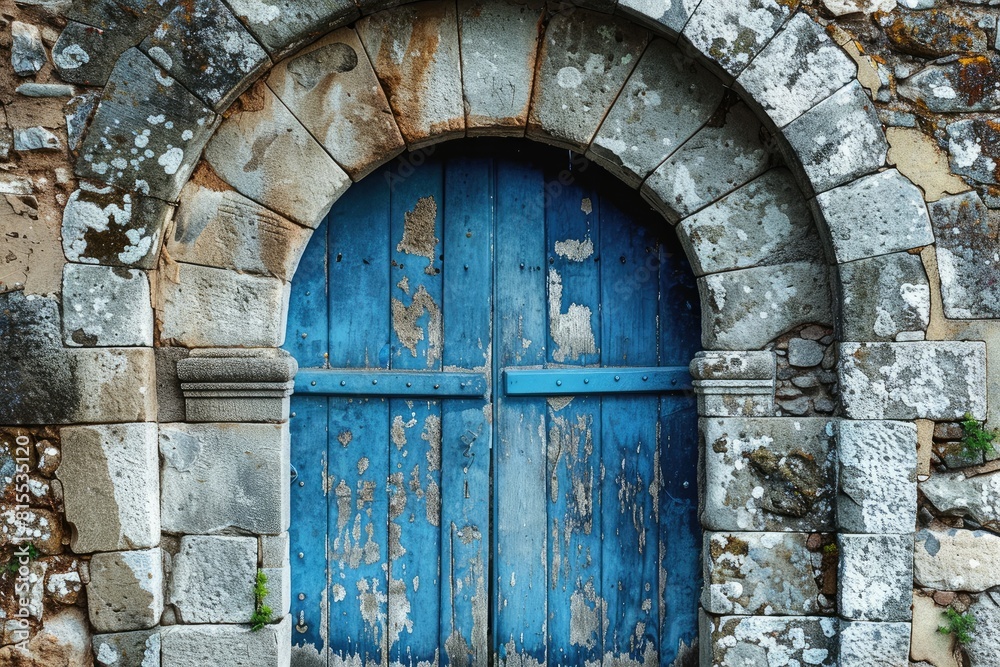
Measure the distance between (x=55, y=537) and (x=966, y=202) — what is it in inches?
115

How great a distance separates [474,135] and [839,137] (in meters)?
1.13

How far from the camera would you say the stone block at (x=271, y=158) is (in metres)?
2.36

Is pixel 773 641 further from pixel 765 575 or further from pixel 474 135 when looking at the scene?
pixel 474 135

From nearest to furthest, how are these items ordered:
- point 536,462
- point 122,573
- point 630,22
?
1. point 122,573
2. point 630,22
3. point 536,462

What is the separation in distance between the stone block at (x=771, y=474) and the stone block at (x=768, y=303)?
0.28 meters

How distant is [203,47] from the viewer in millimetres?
2252

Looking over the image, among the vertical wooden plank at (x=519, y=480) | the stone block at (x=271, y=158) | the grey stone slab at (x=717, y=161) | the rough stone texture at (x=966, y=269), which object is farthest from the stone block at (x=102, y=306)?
the rough stone texture at (x=966, y=269)

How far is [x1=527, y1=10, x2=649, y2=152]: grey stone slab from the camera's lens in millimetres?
2408

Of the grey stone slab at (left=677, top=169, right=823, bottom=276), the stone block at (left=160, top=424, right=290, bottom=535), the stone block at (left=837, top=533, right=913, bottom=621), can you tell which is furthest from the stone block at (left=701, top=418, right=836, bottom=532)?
the stone block at (left=160, top=424, right=290, bottom=535)

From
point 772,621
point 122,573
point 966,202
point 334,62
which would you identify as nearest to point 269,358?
point 122,573

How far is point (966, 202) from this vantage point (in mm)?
2326

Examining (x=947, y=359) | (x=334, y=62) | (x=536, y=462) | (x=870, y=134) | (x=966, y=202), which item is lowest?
(x=536, y=462)

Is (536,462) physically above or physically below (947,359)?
below

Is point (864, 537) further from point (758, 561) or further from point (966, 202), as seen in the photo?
point (966, 202)
